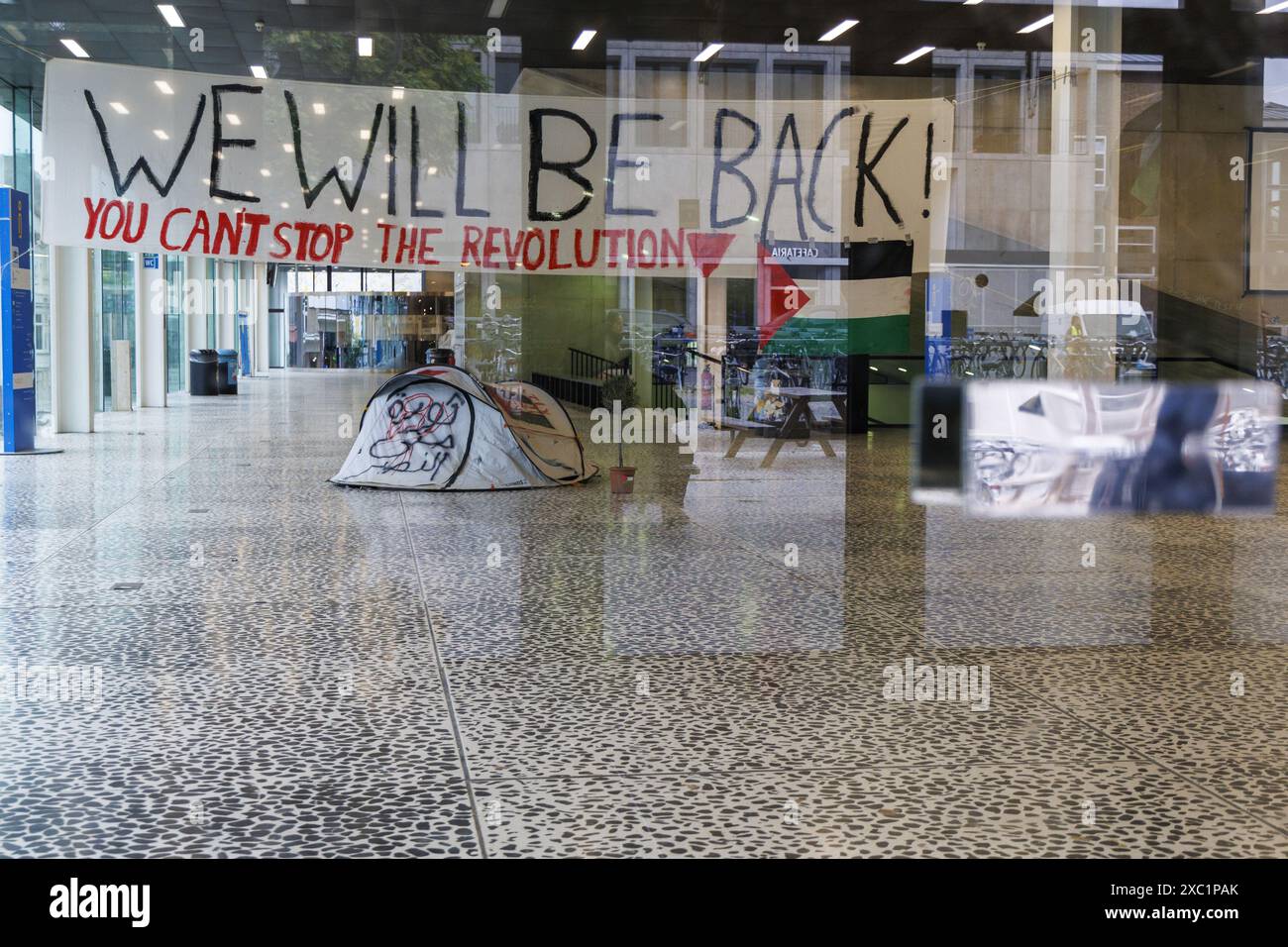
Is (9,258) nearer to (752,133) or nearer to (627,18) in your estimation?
(627,18)

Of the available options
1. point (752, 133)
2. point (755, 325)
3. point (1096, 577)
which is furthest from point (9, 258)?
point (1096, 577)

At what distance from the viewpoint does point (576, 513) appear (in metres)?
8.98

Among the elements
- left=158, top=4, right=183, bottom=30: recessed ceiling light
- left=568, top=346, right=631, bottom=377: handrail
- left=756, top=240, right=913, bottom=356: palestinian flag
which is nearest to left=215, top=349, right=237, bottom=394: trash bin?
left=568, top=346, right=631, bottom=377: handrail

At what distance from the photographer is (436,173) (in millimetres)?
7730

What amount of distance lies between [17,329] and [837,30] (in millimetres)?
8958

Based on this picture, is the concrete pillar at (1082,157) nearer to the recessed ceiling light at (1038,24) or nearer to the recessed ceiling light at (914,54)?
the recessed ceiling light at (1038,24)

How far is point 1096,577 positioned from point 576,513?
367 cm

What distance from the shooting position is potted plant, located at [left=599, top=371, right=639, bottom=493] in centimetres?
1004

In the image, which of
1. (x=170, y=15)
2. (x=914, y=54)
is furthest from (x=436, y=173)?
(x=914, y=54)

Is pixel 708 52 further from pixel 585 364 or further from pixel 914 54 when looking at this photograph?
pixel 585 364

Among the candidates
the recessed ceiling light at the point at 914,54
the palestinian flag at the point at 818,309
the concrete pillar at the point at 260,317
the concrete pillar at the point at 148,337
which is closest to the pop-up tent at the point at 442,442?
the palestinian flag at the point at 818,309

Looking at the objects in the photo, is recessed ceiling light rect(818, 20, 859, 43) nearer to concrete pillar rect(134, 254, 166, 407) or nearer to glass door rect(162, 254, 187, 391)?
concrete pillar rect(134, 254, 166, 407)

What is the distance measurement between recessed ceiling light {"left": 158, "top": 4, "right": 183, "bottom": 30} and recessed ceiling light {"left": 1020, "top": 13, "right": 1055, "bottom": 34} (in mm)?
8689

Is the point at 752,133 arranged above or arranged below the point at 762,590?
above
